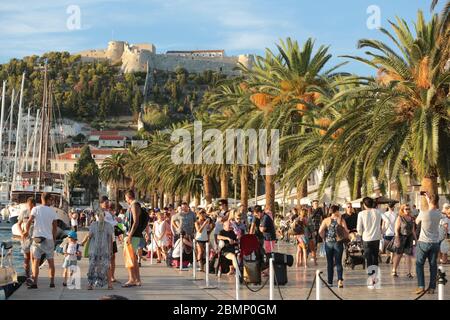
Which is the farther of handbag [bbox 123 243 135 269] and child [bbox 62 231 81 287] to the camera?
child [bbox 62 231 81 287]

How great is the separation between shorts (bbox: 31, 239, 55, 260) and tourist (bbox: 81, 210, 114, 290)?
2.55ft

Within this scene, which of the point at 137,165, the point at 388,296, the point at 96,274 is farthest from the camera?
the point at 137,165

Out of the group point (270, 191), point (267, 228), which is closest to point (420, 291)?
point (267, 228)

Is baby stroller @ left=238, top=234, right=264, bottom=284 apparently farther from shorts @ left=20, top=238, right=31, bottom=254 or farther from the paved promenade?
shorts @ left=20, top=238, right=31, bottom=254

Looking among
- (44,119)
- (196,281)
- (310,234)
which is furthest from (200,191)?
(196,281)

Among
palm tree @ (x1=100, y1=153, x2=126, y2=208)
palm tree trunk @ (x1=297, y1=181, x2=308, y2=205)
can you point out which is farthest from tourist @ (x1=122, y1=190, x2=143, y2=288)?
palm tree @ (x1=100, y1=153, x2=126, y2=208)

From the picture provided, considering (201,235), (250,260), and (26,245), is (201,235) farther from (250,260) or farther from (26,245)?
(26,245)

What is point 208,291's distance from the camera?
49.7 ft

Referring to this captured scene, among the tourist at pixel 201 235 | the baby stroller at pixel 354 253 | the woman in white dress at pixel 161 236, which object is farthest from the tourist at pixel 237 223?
the woman in white dress at pixel 161 236

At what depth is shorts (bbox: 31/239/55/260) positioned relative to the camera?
1534 cm

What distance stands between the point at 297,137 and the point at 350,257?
939 centimetres

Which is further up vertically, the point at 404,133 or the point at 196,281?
the point at 404,133
